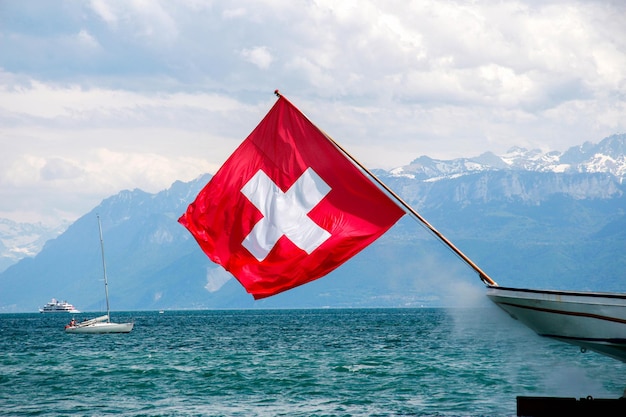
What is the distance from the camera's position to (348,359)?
6094 cm

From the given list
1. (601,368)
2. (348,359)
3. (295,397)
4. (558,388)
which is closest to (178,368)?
(348,359)

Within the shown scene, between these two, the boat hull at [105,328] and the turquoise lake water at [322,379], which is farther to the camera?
the boat hull at [105,328]

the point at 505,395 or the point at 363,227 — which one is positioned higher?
the point at 363,227

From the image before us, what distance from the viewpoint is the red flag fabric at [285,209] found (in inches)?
786

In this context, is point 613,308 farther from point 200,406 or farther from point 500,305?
point 200,406

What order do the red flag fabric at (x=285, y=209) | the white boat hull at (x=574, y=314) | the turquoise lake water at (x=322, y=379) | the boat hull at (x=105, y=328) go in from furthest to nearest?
the boat hull at (x=105, y=328) < the turquoise lake water at (x=322, y=379) < the red flag fabric at (x=285, y=209) < the white boat hull at (x=574, y=314)

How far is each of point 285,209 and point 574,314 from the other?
241 inches

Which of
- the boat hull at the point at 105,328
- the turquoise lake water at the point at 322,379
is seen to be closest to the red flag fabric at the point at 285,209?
the turquoise lake water at the point at 322,379

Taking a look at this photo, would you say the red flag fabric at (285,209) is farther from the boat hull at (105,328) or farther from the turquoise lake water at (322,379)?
the boat hull at (105,328)

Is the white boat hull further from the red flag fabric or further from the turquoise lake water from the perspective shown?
the red flag fabric

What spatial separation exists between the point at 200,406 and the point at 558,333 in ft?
63.9

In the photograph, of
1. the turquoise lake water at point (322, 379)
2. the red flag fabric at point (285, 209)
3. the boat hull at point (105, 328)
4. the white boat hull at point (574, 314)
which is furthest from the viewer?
the boat hull at point (105, 328)

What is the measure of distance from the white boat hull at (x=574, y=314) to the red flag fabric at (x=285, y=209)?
9.67ft

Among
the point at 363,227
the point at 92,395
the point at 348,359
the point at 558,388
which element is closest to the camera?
the point at 363,227
